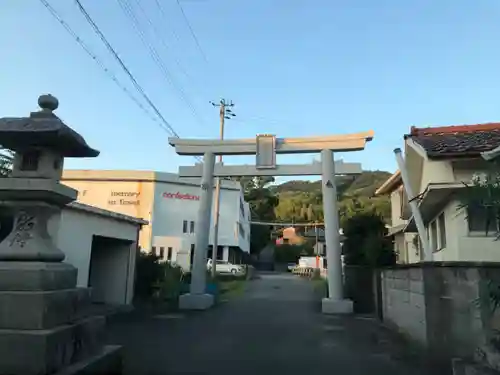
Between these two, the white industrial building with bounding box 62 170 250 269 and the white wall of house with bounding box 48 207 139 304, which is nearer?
the white wall of house with bounding box 48 207 139 304

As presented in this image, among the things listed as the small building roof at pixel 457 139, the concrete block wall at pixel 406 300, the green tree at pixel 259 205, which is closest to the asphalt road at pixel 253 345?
the concrete block wall at pixel 406 300

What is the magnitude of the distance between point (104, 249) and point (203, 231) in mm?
3508

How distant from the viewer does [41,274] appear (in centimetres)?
497

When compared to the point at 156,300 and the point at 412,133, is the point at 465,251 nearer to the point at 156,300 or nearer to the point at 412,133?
the point at 412,133

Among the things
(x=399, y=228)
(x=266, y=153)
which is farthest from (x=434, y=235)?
(x=399, y=228)

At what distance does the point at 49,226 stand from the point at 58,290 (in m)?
0.92

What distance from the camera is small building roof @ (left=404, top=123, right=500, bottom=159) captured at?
10469 mm

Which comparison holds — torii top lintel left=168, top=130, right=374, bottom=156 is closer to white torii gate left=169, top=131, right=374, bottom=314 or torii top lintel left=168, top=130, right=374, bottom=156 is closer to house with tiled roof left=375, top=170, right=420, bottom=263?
white torii gate left=169, top=131, right=374, bottom=314

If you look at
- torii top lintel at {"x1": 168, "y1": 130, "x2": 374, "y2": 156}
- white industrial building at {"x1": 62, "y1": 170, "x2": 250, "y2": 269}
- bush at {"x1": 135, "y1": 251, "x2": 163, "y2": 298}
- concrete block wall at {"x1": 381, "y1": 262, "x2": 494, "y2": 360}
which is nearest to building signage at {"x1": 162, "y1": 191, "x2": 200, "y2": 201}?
white industrial building at {"x1": 62, "y1": 170, "x2": 250, "y2": 269}

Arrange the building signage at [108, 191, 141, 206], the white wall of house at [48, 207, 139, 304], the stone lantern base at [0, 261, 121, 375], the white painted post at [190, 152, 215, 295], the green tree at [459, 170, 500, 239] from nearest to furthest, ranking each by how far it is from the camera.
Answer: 1. the green tree at [459, 170, 500, 239]
2. the stone lantern base at [0, 261, 121, 375]
3. the white wall of house at [48, 207, 139, 304]
4. the white painted post at [190, 152, 215, 295]
5. the building signage at [108, 191, 141, 206]

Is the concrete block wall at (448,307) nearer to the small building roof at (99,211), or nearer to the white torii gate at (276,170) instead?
the white torii gate at (276,170)

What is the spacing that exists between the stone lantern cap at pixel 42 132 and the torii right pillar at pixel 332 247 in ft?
35.9

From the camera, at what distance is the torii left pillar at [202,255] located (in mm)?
15758

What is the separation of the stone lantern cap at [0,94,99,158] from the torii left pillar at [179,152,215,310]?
10720 millimetres
